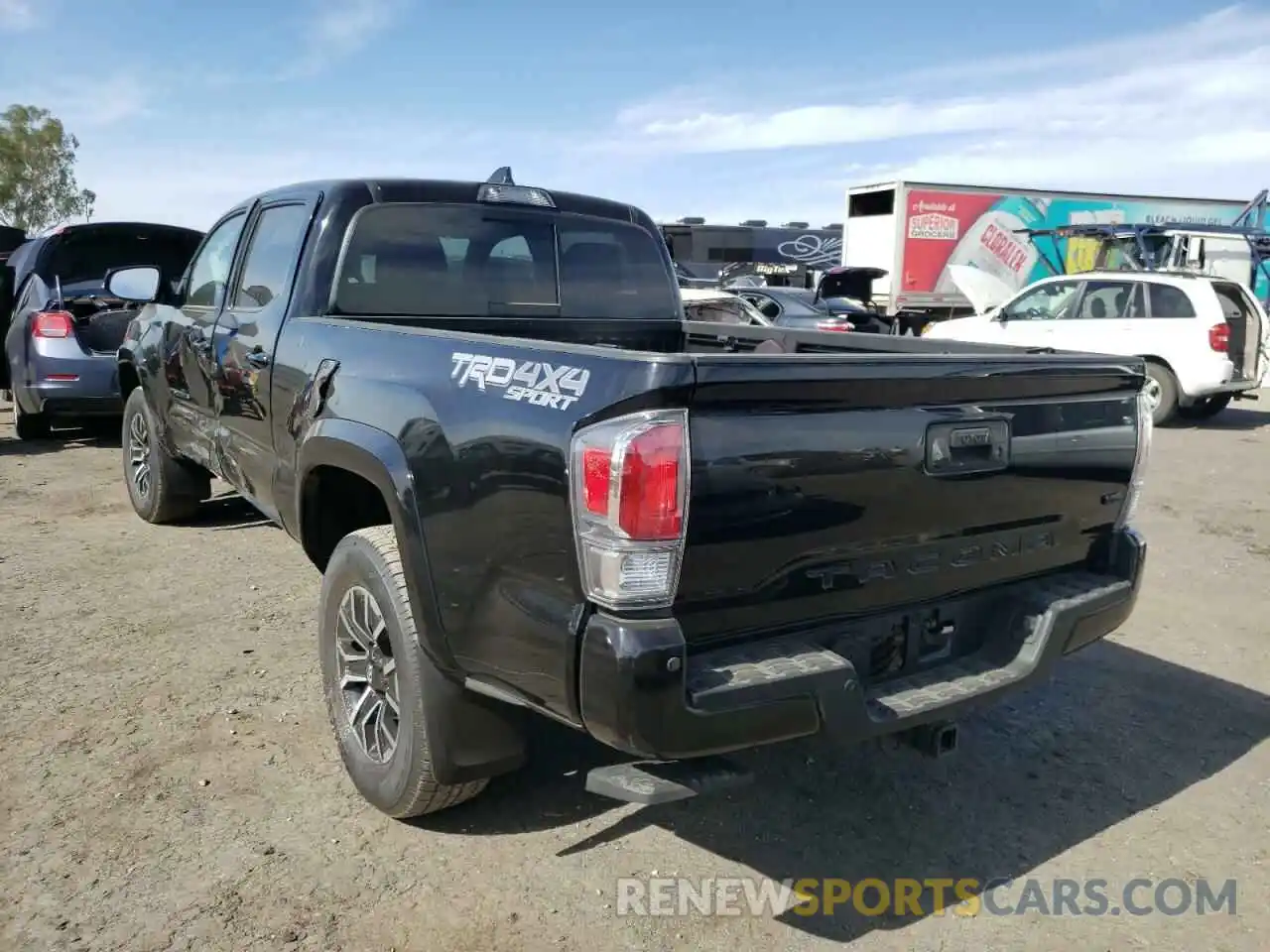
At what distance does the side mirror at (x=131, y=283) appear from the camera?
5.20 meters

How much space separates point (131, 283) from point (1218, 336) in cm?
1074

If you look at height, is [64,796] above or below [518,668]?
below

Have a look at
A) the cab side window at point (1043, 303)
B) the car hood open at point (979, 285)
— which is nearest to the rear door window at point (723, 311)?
the cab side window at point (1043, 303)

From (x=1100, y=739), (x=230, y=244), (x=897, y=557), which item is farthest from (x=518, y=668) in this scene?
(x=230, y=244)

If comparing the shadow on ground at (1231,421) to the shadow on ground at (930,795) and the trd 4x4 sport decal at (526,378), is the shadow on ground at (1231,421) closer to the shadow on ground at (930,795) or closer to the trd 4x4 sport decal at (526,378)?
the shadow on ground at (930,795)

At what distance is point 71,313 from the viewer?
338 inches

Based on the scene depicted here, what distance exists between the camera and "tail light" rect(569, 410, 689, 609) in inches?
84.7

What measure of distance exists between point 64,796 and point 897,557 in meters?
2.65

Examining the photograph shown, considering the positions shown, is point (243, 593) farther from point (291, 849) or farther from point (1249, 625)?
point (1249, 625)

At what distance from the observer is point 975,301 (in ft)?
56.5

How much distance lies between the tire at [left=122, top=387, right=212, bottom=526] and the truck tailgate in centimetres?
453

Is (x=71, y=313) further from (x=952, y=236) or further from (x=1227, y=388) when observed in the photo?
(x=952, y=236)

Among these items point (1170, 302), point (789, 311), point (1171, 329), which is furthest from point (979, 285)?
point (1171, 329)

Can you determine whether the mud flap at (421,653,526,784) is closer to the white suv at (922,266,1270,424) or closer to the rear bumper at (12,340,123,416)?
the rear bumper at (12,340,123,416)
